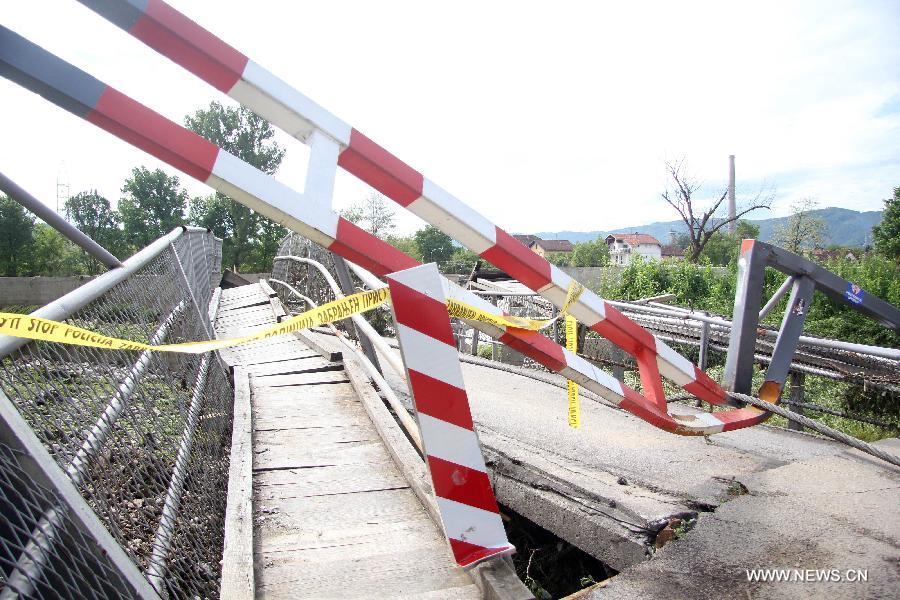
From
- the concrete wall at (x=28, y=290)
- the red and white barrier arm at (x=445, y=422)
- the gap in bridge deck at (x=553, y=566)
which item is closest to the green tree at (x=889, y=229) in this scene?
the gap in bridge deck at (x=553, y=566)

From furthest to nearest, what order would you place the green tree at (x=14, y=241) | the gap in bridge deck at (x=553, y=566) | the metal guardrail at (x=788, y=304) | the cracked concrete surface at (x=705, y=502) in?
the green tree at (x=14, y=241) → the metal guardrail at (x=788, y=304) → the gap in bridge deck at (x=553, y=566) → the cracked concrete surface at (x=705, y=502)

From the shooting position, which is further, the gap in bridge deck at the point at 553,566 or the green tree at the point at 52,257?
the green tree at the point at 52,257

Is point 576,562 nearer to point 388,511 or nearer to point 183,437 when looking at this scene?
point 388,511

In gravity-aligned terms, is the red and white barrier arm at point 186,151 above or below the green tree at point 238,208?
below

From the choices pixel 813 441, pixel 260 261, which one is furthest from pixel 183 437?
pixel 260 261

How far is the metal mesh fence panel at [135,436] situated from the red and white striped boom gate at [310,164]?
28.7 inches

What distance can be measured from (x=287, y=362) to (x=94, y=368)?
3413 mm

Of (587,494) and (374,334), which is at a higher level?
(374,334)

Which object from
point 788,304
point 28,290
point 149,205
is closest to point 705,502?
point 788,304

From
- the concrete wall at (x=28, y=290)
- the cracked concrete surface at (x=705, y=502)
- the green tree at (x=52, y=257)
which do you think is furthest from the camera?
the green tree at (x=52, y=257)

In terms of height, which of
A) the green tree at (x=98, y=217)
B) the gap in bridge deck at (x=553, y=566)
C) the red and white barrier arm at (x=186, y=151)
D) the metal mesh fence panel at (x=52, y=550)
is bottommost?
the gap in bridge deck at (x=553, y=566)

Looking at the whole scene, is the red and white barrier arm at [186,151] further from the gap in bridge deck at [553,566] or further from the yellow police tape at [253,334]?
the gap in bridge deck at [553,566]

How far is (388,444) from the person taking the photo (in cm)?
348

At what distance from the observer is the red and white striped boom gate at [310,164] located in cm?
162
